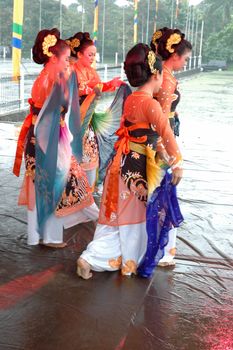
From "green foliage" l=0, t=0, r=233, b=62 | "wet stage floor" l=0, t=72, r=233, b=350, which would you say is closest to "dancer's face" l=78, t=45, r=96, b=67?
"wet stage floor" l=0, t=72, r=233, b=350

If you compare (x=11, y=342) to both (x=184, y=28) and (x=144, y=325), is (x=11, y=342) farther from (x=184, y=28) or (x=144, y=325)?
(x=184, y=28)

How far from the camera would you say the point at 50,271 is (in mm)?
3109

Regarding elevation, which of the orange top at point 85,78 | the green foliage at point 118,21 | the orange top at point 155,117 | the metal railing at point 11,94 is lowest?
the metal railing at point 11,94

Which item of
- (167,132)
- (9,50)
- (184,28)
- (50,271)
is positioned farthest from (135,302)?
(184,28)

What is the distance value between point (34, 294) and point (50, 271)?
13.0 inches

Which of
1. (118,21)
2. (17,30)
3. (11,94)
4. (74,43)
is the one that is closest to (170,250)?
(74,43)

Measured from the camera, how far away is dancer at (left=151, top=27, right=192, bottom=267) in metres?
3.24

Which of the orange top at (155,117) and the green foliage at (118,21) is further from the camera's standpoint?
the green foliage at (118,21)

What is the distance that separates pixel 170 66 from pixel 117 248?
125cm

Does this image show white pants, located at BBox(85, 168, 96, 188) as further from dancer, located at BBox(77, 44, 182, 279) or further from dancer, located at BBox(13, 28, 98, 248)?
dancer, located at BBox(77, 44, 182, 279)

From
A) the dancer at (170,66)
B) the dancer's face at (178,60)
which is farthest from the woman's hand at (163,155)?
the dancer's face at (178,60)

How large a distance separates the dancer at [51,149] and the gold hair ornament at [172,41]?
66cm

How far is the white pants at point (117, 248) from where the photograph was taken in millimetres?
3008

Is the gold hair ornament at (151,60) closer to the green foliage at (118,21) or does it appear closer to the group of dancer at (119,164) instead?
the group of dancer at (119,164)
